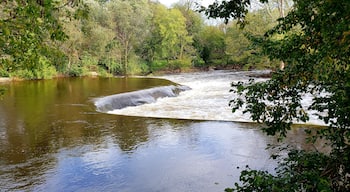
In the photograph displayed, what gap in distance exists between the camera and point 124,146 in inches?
310

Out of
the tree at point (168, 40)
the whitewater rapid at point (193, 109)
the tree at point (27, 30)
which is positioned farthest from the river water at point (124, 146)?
the tree at point (168, 40)

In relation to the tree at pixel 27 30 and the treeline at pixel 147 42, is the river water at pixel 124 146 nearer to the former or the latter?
the tree at pixel 27 30

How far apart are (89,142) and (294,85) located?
609cm

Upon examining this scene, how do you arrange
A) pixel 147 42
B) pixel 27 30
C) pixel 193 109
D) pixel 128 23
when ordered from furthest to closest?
1. pixel 147 42
2. pixel 128 23
3. pixel 193 109
4. pixel 27 30

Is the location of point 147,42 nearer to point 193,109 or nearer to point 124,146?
point 193,109

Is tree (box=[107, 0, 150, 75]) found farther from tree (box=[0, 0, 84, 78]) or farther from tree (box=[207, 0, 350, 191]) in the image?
tree (box=[207, 0, 350, 191])

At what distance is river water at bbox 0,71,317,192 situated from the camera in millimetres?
5941

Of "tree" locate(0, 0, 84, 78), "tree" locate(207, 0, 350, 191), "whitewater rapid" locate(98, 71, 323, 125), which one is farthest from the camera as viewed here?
"whitewater rapid" locate(98, 71, 323, 125)

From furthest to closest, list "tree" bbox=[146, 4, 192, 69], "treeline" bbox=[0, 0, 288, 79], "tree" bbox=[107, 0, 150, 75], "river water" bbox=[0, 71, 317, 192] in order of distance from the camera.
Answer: "tree" bbox=[146, 4, 192, 69]
"tree" bbox=[107, 0, 150, 75]
"treeline" bbox=[0, 0, 288, 79]
"river water" bbox=[0, 71, 317, 192]

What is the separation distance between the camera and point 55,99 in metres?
14.3

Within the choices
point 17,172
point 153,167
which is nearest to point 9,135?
point 17,172

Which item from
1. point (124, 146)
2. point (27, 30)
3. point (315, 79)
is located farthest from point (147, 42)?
point (315, 79)

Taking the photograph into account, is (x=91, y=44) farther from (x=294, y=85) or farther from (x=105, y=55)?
(x=294, y=85)

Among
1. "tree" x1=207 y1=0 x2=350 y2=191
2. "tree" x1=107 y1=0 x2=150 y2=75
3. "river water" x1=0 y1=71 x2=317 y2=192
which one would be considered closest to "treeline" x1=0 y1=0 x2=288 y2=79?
"tree" x1=107 y1=0 x2=150 y2=75
